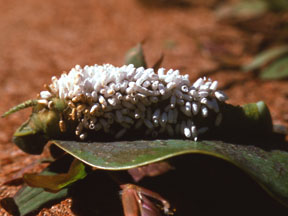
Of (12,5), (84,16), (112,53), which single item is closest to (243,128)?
(112,53)

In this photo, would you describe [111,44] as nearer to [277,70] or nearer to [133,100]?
[277,70]

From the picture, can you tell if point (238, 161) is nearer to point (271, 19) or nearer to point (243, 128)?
point (243, 128)

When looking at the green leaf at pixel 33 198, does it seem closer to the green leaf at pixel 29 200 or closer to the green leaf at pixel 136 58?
the green leaf at pixel 29 200

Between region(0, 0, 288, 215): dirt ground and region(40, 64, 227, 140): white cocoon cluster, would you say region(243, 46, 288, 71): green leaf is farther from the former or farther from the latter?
region(40, 64, 227, 140): white cocoon cluster

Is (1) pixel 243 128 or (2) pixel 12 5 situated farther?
(2) pixel 12 5

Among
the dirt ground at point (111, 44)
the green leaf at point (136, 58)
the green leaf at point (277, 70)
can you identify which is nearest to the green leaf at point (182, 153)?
the green leaf at point (136, 58)

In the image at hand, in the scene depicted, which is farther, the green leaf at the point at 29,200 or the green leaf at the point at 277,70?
the green leaf at the point at 277,70
